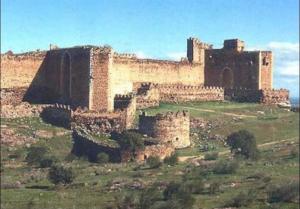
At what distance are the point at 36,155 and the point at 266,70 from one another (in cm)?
2746

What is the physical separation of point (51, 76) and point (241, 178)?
18.5 m

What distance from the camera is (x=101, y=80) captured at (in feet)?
144

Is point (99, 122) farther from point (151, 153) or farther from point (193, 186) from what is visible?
point (193, 186)

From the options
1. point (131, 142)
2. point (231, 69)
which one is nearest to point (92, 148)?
point (131, 142)

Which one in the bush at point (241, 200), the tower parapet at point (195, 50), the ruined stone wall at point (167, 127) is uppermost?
the tower parapet at point (195, 50)

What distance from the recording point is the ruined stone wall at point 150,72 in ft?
163

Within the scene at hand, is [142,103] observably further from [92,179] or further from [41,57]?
[92,179]

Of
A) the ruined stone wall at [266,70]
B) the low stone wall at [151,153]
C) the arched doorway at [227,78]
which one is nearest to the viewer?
the low stone wall at [151,153]

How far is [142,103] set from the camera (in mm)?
48125

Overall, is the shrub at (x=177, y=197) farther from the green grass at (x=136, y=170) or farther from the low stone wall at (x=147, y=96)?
the low stone wall at (x=147, y=96)

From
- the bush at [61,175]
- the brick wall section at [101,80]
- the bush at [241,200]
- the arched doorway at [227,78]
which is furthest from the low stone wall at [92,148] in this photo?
the arched doorway at [227,78]

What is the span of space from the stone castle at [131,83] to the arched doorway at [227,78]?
8 cm

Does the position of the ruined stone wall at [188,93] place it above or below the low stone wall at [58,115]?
above

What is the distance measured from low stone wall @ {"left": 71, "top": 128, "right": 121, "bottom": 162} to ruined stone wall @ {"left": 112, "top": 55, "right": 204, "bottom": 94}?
24.8 ft
